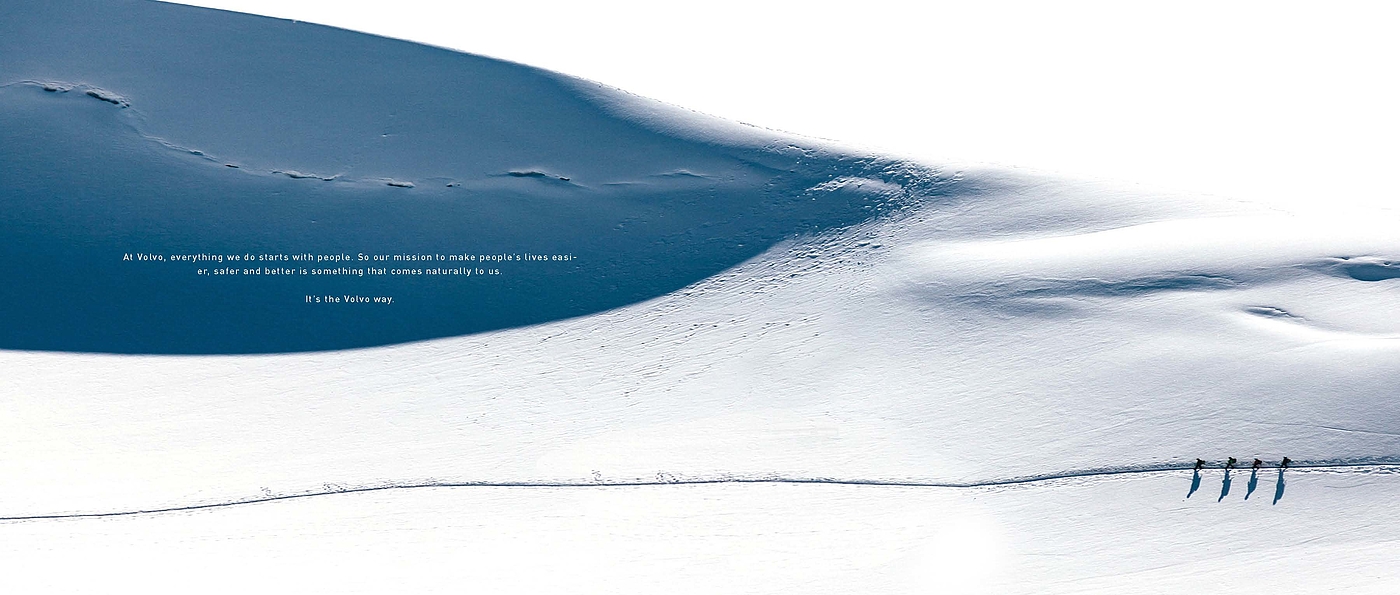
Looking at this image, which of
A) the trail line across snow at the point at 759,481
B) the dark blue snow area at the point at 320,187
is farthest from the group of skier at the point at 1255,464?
the dark blue snow area at the point at 320,187

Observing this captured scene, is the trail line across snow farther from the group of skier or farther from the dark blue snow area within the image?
the dark blue snow area

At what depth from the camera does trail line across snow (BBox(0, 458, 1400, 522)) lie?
18.7m

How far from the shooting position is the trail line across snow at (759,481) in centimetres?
1870

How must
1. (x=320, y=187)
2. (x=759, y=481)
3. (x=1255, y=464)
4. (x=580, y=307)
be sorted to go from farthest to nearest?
1. (x=320, y=187)
2. (x=580, y=307)
3. (x=759, y=481)
4. (x=1255, y=464)

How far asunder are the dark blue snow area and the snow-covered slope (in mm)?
100

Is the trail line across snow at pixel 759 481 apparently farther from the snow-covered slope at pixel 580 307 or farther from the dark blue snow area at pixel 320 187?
the dark blue snow area at pixel 320 187

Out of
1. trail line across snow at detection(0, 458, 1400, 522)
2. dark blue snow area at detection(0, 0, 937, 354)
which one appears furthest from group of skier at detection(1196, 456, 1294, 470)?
dark blue snow area at detection(0, 0, 937, 354)

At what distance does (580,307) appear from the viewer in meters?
28.1

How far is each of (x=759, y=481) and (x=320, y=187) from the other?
17533 mm

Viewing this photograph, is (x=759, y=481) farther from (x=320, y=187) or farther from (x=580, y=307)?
(x=320, y=187)

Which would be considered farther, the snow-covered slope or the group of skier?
the snow-covered slope

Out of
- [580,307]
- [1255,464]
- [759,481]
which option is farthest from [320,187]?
[1255,464]

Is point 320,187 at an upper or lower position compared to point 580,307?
upper

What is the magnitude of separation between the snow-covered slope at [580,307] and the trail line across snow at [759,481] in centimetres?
14
